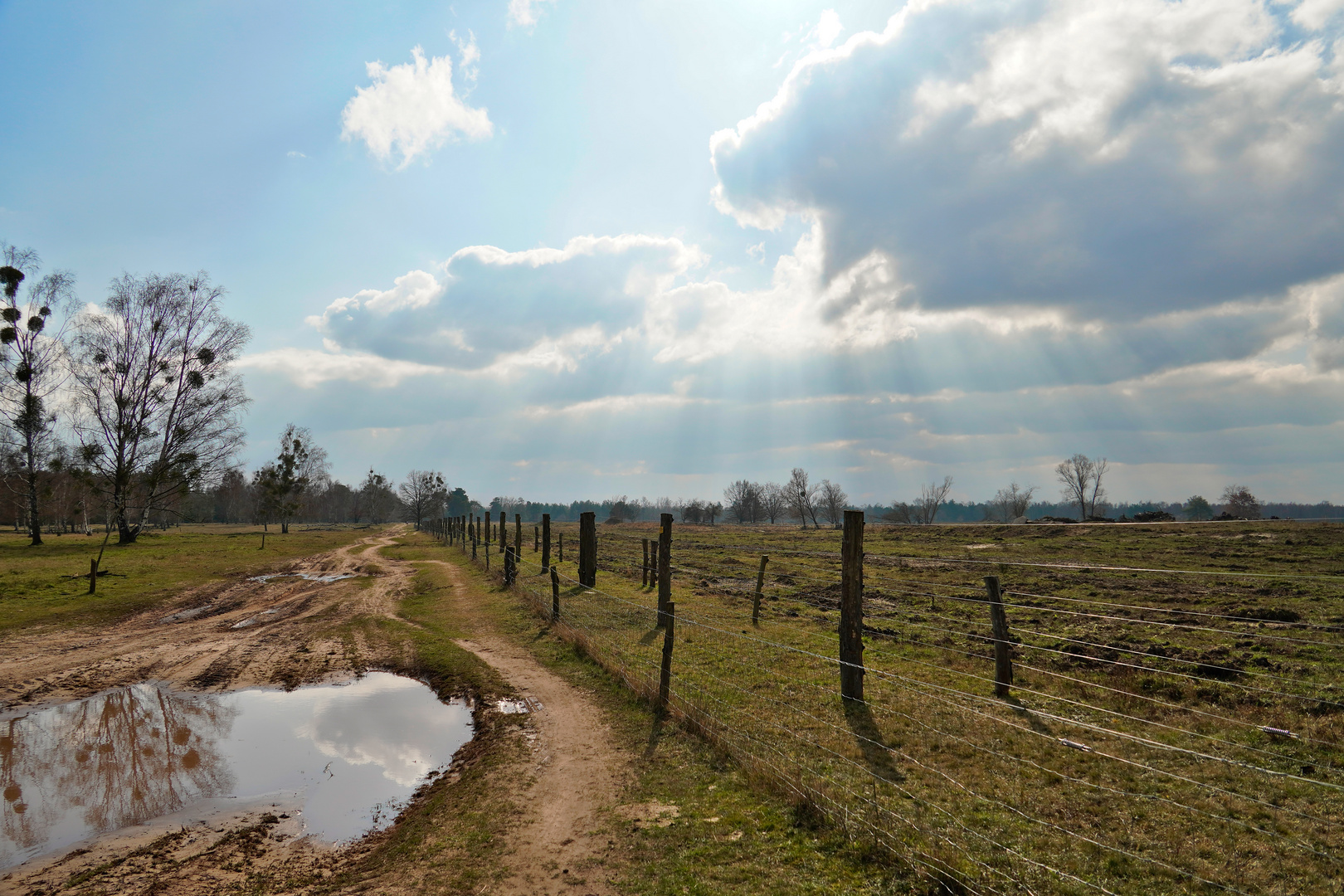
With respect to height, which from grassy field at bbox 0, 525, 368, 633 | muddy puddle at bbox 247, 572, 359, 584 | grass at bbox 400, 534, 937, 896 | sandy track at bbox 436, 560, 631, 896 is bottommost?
muddy puddle at bbox 247, 572, 359, 584

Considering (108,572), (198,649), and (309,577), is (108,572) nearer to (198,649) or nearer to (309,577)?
(309,577)

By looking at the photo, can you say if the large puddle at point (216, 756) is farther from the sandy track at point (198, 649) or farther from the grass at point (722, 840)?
the grass at point (722, 840)

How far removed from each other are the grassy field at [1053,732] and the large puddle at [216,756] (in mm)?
3713

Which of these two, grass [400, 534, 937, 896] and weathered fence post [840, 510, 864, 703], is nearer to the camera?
grass [400, 534, 937, 896]

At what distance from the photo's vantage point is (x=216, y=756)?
296 inches

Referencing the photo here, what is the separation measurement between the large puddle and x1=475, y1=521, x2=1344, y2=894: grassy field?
146 inches

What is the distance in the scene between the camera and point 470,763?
23.8ft

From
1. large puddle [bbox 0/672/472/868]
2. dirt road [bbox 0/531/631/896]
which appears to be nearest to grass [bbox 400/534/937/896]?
dirt road [bbox 0/531/631/896]

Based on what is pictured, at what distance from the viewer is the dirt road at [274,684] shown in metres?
4.95

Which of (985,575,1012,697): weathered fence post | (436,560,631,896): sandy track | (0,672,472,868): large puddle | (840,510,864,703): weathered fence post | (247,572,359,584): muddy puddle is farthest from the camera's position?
(247,572,359,584): muddy puddle

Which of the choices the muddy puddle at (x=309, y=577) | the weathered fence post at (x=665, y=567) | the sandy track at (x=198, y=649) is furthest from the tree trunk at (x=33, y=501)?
the weathered fence post at (x=665, y=567)

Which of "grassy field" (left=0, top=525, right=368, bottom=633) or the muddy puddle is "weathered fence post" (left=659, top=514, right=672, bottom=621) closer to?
"grassy field" (left=0, top=525, right=368, bottom=633)

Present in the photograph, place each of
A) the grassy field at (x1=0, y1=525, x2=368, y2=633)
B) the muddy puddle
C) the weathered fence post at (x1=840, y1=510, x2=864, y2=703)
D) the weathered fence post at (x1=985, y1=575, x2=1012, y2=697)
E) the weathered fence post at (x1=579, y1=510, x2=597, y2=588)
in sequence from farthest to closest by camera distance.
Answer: the muddy puddle → the weathered fence post at (x1=579, y1=510, x2=597, y2=588) → the grassy field at (x1=0, y1=525, x2=368, y2=633) → the weathered fence post at (x1=985, y1=575, x2=1012, y2=697) → the weathered fence post at (x1=840, y1=510, x2=864, y2=703)

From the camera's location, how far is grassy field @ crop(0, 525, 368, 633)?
1673 cm
